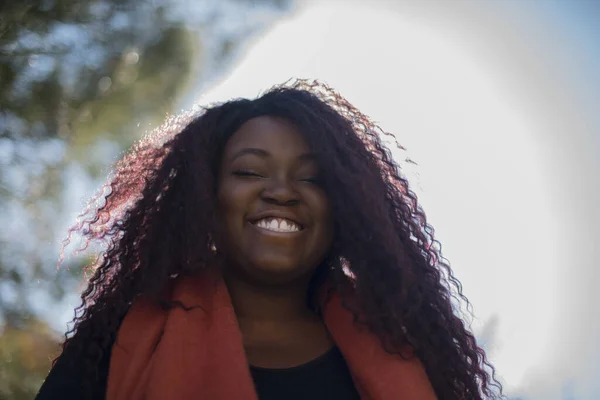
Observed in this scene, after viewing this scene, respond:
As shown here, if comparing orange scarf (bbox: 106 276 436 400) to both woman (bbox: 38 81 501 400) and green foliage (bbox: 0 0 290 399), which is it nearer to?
woman (bbox: 38 81 501 400)

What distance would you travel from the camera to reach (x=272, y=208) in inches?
68.3

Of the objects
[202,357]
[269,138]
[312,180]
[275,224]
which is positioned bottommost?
[202,357]

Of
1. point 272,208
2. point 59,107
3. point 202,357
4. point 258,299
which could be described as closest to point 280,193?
point 272,208

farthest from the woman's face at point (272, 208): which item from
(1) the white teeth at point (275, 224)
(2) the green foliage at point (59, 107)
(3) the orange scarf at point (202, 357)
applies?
(2) the green foliage at point (59, 107)

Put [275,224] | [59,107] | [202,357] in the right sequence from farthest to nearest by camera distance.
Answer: [59,107], [275,224], [202,357]

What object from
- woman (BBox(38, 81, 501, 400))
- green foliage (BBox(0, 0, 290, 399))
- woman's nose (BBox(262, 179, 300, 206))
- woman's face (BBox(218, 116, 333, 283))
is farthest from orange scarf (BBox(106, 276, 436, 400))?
green foliage (BBox(0, 0, 290, 399))

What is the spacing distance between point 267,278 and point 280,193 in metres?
0.23

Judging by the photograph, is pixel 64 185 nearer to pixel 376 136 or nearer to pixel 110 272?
pixel 110 272

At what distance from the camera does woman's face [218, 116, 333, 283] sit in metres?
1.73

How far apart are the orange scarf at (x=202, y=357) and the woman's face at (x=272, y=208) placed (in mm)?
126

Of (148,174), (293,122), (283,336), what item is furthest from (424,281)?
(148,174)

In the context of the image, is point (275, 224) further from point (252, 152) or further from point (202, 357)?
point (202, 357)

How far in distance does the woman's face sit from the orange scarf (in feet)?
0.41

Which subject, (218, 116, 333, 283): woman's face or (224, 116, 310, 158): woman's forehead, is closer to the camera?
(218, 116, 333, 283): woman's face
